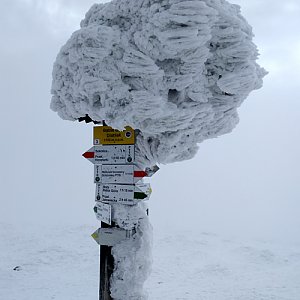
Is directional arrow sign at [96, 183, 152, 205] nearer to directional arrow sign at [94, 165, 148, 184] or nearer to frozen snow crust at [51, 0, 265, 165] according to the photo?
directional arrow sign at [94, 165, 148, 184]

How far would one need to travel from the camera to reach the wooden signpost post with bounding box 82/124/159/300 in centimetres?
301

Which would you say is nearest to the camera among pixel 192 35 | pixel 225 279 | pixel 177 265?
pixel 192 35

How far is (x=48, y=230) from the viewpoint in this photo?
842 cm

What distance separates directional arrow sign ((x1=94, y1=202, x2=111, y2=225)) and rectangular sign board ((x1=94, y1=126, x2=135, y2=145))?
0.50 m

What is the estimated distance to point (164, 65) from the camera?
2641mm

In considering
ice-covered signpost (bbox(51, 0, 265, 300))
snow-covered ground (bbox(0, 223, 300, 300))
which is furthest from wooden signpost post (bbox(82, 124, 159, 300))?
snow-covered ground (bbox(0, 223, 300, 300))

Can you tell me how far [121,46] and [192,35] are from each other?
1.73 feet

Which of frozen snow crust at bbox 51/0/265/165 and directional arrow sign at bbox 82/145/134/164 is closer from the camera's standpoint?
frozen snow crust at bbox 51/0/265/165

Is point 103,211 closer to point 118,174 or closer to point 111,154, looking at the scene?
point 118,174

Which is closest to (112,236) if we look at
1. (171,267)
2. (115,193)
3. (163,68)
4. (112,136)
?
(115,193)

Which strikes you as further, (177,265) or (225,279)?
(177,265)

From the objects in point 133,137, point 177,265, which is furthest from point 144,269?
point 177,265

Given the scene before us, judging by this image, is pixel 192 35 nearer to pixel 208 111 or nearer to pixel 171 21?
pixel 171 21

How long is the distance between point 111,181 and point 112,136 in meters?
0.36
